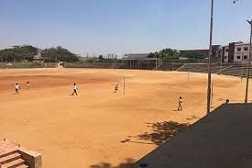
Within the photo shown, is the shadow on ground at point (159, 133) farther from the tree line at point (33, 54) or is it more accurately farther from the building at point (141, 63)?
the tree line at point (33, 54)

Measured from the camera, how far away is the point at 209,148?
9555mm

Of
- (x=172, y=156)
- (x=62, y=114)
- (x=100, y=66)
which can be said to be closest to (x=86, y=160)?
(x=172, y=156)

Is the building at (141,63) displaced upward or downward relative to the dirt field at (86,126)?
upward

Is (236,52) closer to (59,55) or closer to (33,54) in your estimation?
(59,55)

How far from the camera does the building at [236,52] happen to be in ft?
351

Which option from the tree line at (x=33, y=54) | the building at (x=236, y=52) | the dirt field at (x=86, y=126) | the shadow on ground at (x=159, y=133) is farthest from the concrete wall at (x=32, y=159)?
the tree line at (x=33, y=54)

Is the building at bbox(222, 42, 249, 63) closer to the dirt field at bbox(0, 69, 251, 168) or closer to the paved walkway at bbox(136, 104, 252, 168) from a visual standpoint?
the dirt field at bbox(0, 69, 251, 168)

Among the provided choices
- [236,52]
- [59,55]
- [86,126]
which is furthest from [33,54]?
[86,126]

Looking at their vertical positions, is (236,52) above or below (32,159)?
above

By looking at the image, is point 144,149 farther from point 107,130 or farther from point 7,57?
point 7,57

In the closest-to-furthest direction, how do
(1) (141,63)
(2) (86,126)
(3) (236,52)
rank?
(2) (86,126), (3) (236,52), (1) (141,63)

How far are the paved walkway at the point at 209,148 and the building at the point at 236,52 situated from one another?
3877 inches

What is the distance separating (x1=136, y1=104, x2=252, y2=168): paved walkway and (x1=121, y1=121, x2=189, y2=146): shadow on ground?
10.00ft

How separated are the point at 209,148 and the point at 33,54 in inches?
7294
